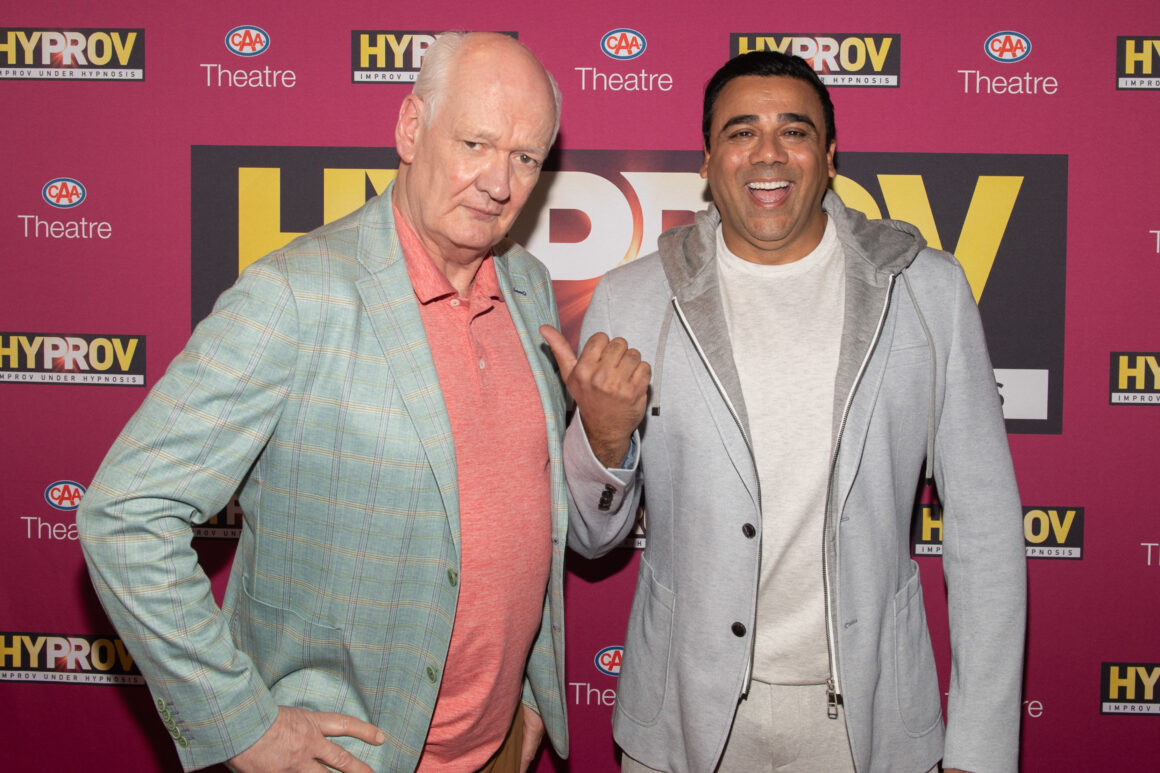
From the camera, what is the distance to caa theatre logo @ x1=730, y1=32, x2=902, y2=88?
230 centimetres

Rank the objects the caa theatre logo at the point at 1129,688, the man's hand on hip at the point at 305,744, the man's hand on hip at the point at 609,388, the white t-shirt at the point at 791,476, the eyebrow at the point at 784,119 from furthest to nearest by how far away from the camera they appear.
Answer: the caa theatre logo at the point at 1129,688
the eyebrow at the point at 784,119
the white t-shirt at the point at 791,476
the man's hand on hip at the point at 609,388
the man's hand on hip at the point at 305,744

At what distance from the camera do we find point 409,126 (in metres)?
1.60

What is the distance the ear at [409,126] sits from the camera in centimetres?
159

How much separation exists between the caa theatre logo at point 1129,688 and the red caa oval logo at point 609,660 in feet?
4.41

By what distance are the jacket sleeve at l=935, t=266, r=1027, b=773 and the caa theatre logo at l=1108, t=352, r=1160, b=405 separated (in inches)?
36.8

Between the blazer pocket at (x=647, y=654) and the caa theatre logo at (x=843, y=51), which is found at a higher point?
the caa theatre logo at (x=843, y=51)

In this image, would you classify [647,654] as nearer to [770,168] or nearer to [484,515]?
[484,515]

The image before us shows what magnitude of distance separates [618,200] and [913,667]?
1.36 metres

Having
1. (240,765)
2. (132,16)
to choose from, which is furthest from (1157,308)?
(132,16)

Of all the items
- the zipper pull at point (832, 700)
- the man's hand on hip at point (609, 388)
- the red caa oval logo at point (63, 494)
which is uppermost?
the man's hand on hip at point (609, 388)

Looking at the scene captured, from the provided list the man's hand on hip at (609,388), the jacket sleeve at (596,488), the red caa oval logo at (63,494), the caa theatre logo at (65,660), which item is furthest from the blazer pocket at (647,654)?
the red caa oval logo at (63,494)

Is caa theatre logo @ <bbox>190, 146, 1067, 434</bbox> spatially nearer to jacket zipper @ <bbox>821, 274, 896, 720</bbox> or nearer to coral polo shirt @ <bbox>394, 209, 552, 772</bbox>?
coral polo shirt @ <bbox>394, 209, 552, 772</bbox>

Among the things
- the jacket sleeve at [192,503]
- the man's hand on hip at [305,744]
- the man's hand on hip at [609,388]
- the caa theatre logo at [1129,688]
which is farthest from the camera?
the caa theatre logo at [1129,688]

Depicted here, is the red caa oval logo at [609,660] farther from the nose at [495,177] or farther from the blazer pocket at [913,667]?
→ the nose at [495,177]
